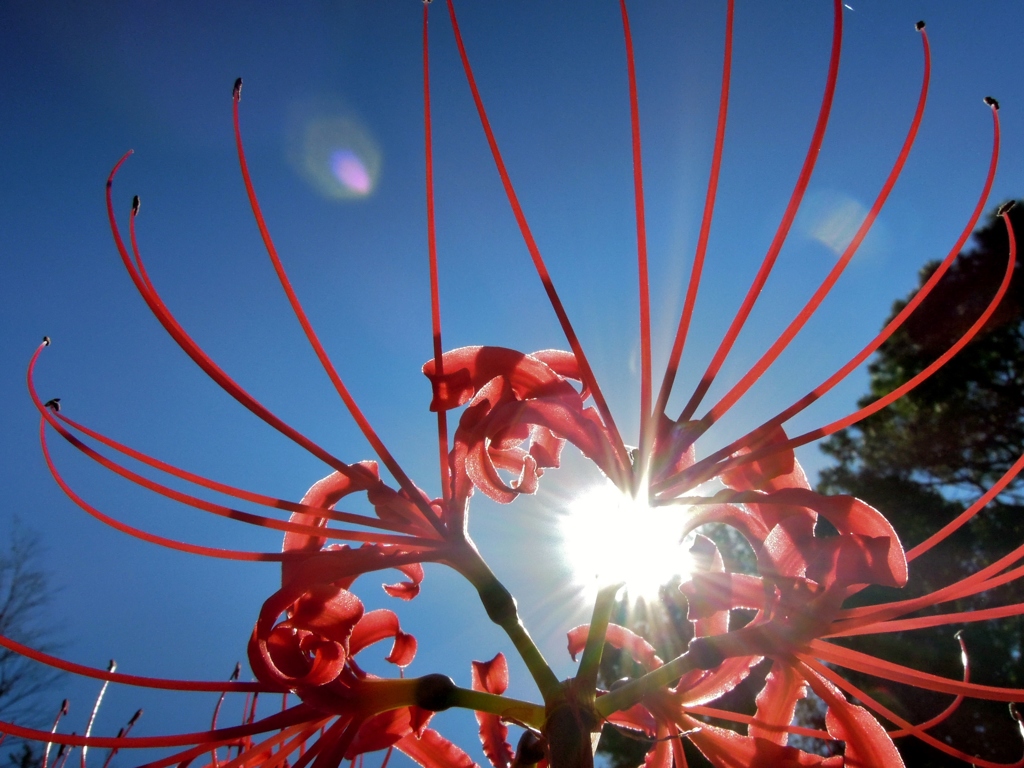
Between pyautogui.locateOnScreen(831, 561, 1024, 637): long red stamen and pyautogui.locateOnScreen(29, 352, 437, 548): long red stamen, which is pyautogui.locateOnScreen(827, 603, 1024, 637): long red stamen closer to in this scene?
pyautogui.locateOnScreen(831, 561, 1024, 637): long red stamen

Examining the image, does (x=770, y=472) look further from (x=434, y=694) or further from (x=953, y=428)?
(x=953, y=428)

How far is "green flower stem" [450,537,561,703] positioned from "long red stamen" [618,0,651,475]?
12.4 inches

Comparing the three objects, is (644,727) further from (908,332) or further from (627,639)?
(908,332)

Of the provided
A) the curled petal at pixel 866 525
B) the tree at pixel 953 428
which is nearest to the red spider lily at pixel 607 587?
the curled petal at pixel 866 525

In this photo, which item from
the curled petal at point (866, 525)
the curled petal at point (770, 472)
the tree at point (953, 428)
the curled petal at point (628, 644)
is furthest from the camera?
the tree at point (953, 428)

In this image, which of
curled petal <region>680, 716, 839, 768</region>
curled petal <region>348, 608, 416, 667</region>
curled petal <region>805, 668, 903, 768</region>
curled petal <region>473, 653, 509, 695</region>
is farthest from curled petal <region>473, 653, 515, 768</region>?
curled petal <region>805, 668, 903, 768</region>

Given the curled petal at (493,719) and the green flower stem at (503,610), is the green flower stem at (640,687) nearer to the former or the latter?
the green flower stem at (503,610)

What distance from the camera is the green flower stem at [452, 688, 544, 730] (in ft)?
3.65

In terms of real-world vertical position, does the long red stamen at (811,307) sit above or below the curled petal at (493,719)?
above

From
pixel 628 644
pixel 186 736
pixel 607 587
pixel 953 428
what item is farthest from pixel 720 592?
pixel 953 428

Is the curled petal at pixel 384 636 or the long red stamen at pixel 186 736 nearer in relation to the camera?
the long red stamen at pixel 186 736

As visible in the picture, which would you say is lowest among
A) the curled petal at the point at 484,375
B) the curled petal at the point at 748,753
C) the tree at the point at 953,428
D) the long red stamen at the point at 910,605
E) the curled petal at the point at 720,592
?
the curled petal at the point at 748,753

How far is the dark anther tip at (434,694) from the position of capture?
110cm

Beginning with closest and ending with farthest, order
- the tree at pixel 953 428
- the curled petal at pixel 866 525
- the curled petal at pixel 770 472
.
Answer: the curled petal at pixel 866 525 → the curled petal at pixel 770 472 → the tree at pixel 953 428
